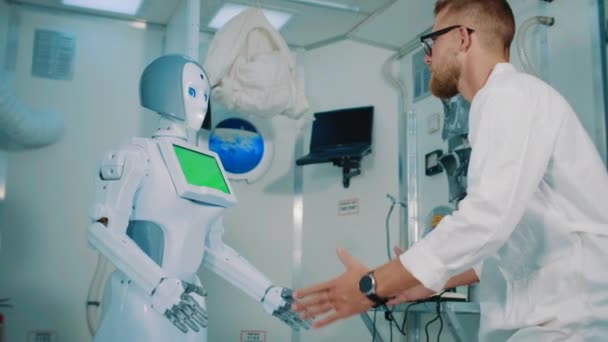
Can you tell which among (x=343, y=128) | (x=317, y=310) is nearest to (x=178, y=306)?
(x=317, y=310)

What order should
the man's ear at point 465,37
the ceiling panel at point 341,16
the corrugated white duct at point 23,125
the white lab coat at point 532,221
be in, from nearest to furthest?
the white lab coat at point 532,221
the man's ear at point 465,37
the corrugated white duct at point 23,125
the ceiling panel at point 341,16

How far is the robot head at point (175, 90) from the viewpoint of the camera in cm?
309

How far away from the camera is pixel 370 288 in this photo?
1.64 metres

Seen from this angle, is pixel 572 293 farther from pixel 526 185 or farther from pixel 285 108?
pixel 285 108

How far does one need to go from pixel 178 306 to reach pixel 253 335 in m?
2.36

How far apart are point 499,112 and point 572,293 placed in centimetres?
51

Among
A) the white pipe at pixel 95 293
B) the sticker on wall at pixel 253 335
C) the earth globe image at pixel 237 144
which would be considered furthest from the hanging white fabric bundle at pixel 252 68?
the sticker on wall at pixel 253 335

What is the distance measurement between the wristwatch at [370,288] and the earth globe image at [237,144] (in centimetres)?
323

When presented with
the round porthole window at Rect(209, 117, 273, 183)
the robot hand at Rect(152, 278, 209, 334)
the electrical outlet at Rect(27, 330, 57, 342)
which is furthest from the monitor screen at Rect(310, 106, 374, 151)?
the robot hand at Rect(152, 278, 209, 334)

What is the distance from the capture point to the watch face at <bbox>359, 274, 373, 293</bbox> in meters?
1.65

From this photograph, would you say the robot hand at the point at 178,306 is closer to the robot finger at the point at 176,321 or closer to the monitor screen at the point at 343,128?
the robot finger at the point at 176,321

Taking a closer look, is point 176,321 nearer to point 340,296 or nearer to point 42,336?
point 340,296

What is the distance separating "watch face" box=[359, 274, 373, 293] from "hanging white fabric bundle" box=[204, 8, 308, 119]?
251cm

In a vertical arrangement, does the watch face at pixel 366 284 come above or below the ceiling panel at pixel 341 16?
below
